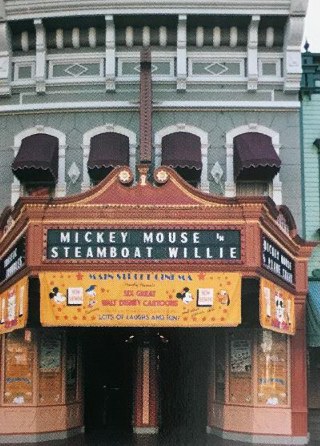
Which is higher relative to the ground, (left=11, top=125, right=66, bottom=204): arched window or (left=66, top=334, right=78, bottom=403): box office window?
(left=11, top=125, right=66, bottom=204): arched window

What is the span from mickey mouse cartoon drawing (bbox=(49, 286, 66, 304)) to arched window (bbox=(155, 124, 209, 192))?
546 cm

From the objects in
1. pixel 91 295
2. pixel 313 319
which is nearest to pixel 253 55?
pixel 313 319

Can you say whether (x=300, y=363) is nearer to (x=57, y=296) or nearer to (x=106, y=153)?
(x=57, y=296)

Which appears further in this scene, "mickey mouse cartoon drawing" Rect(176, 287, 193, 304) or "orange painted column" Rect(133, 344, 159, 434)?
"orange painted column" Rect(133, 344, 159, 434)

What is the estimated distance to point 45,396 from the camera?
742 inches

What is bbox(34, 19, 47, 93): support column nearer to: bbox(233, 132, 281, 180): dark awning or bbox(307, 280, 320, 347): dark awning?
bbox(233, 132, 281, 180): dark awning

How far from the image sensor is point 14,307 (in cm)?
1716

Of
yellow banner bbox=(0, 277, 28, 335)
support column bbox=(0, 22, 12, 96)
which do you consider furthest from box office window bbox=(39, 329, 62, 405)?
support column bbox=(0, 22, 12, 96)

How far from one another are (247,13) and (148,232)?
7.86 meters

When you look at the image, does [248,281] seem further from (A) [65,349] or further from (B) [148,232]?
(A) [65,349]

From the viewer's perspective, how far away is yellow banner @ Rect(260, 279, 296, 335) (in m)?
Result: 16.3

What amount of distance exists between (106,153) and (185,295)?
19.0ft

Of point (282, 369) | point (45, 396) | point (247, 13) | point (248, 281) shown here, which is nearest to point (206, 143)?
point (247, 13)

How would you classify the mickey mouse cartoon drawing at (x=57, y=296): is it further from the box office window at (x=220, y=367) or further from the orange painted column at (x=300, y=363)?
the orange painted column at (x=300, y=363)
